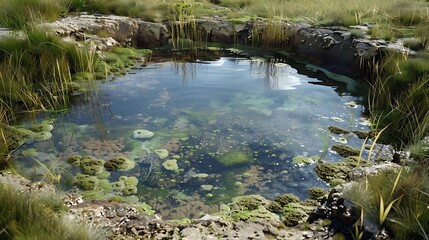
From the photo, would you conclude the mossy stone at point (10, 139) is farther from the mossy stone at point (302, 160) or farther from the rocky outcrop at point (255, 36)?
the mossy stone at point (302, 160)

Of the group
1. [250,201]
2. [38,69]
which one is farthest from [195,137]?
[38,69]

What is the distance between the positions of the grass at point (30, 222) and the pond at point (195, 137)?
813mm

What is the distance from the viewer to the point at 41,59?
5125 millimetres

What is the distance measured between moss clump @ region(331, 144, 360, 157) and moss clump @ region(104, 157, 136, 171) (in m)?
2.13

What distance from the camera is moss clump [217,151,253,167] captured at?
3.84m

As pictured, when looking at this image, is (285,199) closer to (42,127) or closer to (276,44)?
(42,127)

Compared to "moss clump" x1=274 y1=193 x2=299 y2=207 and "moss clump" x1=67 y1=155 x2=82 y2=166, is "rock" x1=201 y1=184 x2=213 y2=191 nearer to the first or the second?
"moss clump" x1=274 y1=193 x2=299 y2=207

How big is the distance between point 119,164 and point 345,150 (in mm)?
2345

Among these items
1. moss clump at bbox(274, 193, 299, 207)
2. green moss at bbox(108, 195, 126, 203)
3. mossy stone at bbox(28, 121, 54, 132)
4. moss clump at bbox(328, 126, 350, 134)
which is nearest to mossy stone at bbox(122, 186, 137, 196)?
green moss at bbox(108, 195, 126, 203)

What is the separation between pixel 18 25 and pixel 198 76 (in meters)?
2.90

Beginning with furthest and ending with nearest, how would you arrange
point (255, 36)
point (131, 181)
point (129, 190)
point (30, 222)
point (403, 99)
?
point (255, 36), point (403, 99), point (131, 181), point (129, 190), point (30, 222)

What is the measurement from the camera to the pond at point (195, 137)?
3.43m

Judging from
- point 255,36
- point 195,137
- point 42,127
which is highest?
point 255,36

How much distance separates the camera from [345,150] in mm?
4102
